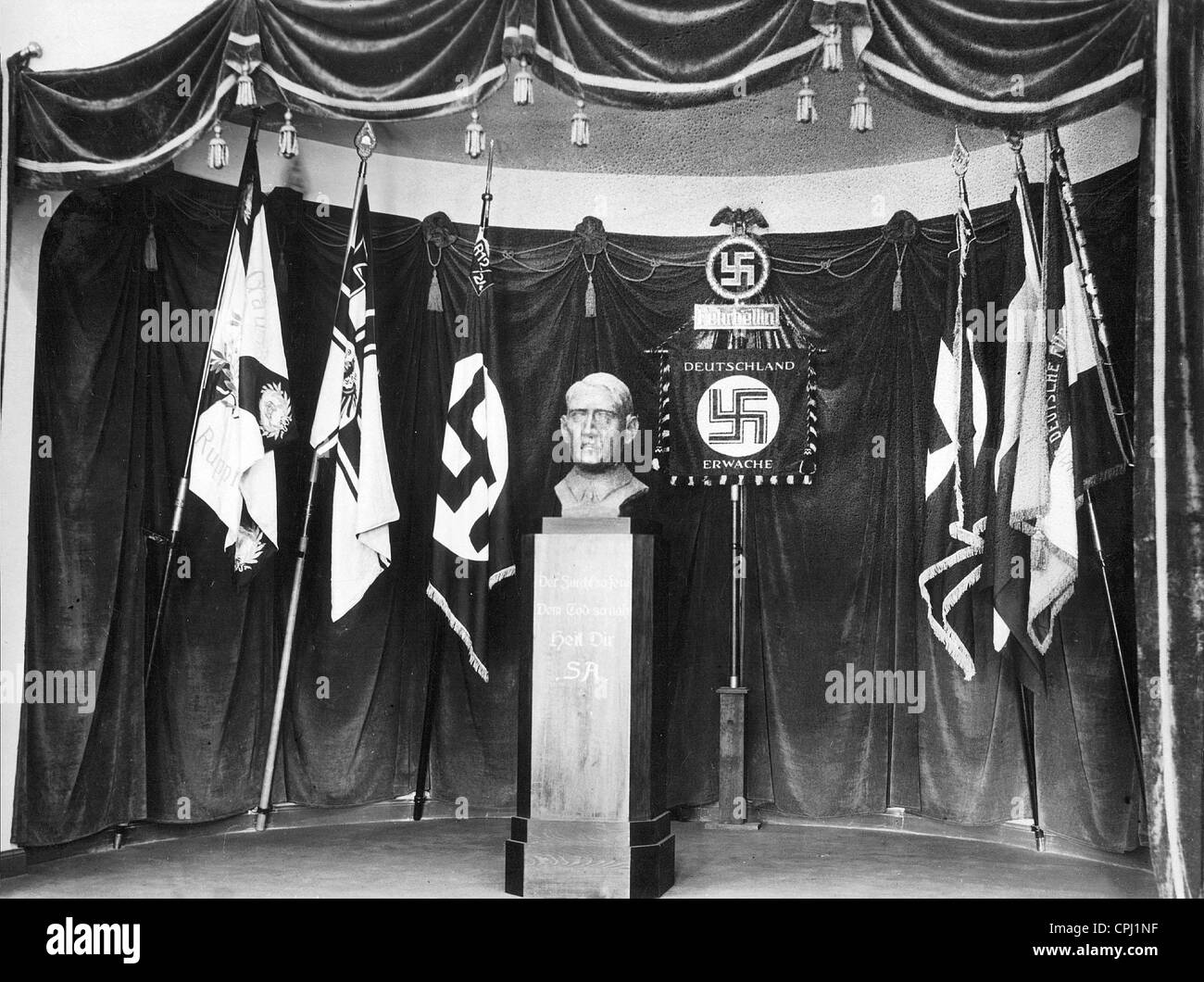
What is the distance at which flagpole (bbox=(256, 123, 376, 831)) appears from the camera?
576cm

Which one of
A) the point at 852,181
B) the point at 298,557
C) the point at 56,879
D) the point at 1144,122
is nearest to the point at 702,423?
the point at 852,181

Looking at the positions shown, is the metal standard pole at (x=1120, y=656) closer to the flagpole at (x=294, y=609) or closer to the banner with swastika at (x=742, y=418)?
the banner with swastika at (x=742, y=418)

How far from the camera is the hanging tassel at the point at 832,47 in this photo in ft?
14.1

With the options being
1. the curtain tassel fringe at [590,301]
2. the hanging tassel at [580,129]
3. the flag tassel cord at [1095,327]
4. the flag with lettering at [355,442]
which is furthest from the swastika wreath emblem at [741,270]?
the hanging tassel at [580,129]

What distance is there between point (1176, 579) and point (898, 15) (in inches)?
87.0

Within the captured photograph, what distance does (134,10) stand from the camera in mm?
5016

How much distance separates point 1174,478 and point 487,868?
3.11m

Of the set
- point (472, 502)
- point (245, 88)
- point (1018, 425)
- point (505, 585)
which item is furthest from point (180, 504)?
point (1018, 425)

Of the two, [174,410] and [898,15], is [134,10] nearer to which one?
[174,410]

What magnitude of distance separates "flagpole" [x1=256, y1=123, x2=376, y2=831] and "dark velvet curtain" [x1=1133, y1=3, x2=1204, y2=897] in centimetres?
346

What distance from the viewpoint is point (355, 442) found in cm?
572

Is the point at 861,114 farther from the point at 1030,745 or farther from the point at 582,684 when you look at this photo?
the point at 1030,745

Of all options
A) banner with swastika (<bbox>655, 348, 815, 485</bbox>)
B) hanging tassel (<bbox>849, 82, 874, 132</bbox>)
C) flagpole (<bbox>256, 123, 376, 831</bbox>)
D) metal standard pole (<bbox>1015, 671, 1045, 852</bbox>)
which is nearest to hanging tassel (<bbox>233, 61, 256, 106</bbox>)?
flagpole (<bbox>256, 123, 376, 831</bbox>)

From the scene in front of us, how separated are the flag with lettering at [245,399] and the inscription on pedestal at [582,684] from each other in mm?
1515
